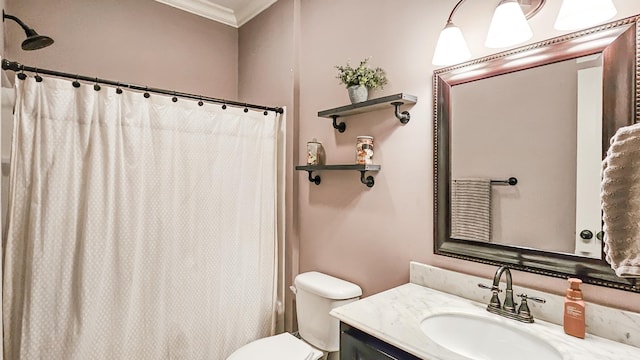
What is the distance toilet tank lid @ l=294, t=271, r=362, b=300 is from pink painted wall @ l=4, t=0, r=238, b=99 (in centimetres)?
177

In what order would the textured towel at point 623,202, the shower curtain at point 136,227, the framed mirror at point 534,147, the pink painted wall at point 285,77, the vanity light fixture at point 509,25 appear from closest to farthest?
the textured towel at point 623,202 → the framed mirror at point 534,147 → the vanity light fixture at point 509,25 → the shower curtain at point 136,227 → the pink painted wall at point 285,77

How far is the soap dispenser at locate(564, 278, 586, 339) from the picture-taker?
101 centimetres

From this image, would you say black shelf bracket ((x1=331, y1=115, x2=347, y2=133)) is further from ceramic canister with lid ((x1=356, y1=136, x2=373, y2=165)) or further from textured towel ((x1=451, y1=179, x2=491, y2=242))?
textured towel ((x1=451, y1=179, x2=491, y2=242))

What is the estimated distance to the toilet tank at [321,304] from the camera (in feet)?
5.61

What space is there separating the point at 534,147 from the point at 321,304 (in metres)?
1.24

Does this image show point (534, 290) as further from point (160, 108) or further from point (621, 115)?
point (160, 108)

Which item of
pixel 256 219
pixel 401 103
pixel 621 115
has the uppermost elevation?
pixel 401 103

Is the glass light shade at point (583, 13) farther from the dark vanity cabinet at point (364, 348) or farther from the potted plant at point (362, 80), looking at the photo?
the dark vanity cabinet at point (364, 348)

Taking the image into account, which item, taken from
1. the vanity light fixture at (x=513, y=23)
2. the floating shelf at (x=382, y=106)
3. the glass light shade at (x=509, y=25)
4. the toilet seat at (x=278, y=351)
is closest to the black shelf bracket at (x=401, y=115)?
the floating shelf at (x=382, y=106)

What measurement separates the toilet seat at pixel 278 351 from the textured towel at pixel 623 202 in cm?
134

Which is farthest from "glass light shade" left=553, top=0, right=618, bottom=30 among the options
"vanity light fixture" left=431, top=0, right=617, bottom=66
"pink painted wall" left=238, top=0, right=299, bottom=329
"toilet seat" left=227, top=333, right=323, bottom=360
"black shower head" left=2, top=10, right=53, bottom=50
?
"black shower head" left=2, top=10, right=53, bottom=50

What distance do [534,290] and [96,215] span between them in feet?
6.29

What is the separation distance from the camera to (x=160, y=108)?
70.1 inches

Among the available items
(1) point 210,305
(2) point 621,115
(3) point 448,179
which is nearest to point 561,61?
(2) point 621,115
